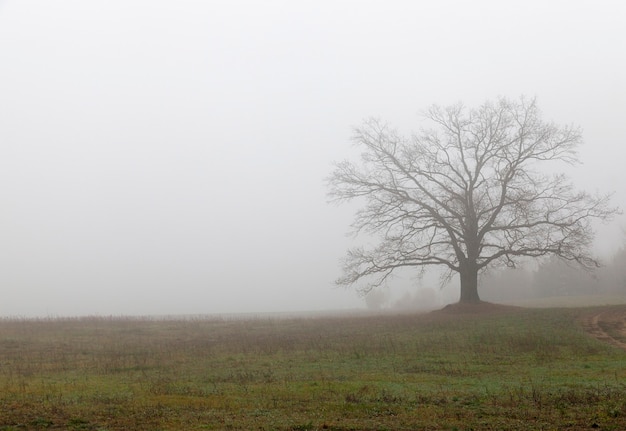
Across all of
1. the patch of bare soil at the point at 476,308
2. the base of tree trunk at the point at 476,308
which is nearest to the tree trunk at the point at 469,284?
the base of tree trunk at the point at 476,308

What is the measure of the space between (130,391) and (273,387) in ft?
12.3

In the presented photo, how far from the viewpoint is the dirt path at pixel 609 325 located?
2292 cm

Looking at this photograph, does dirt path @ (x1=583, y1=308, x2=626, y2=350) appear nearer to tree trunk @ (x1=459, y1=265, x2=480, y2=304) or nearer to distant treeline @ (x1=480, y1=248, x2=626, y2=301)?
tree trunk @ (x1=459, y1=265, x2=480, y2=304)

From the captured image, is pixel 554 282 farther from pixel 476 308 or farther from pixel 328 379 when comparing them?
pixel 328 379

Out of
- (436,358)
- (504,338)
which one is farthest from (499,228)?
(436,358)

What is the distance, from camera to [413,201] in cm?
3922

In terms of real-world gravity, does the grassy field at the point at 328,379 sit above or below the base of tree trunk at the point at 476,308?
below

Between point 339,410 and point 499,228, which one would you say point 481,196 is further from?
point 339,410

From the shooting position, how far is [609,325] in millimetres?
25938

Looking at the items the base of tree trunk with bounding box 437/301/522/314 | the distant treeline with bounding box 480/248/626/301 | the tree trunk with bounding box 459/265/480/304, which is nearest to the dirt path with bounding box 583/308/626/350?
the base of tree trunk with bounding box 437/301/522/314

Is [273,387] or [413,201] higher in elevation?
[413,201]

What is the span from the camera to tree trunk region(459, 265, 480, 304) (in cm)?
3756

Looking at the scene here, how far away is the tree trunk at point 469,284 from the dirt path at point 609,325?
895 cm

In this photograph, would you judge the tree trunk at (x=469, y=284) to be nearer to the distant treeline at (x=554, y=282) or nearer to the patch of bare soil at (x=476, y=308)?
the patch of bare soil at (x=476, y=308)
